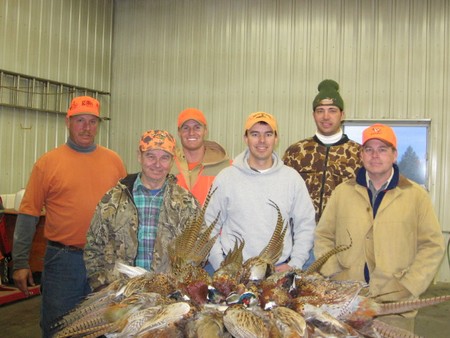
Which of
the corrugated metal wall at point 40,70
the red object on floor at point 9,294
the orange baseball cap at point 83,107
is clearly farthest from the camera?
the corrugated metal wall at point 40,70

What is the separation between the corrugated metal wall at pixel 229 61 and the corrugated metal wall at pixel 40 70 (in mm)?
24

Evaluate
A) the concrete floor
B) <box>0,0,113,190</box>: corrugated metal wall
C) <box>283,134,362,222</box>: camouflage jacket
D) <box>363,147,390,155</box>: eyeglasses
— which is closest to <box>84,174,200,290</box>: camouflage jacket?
<box>363,147,390,155</box>: eyeglasses

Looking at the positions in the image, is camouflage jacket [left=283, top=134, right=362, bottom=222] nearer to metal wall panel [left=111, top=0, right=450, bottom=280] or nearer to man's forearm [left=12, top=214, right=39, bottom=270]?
man's forearm [left=12, top=214, right=39, bottom=270]

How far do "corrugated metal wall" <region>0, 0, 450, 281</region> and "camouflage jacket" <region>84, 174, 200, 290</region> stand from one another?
5.40 metres

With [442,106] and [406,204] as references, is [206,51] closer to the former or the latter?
[442,106]

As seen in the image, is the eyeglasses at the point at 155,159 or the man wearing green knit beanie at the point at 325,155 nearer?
the eyeglasses at the point at 155,159

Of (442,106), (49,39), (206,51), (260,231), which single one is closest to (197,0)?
(206,51)

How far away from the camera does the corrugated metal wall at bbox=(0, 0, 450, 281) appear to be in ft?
26.0

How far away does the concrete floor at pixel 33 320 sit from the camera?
17.7 ft

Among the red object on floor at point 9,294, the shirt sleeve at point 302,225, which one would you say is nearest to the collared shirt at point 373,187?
the shirt sleeve at point 302,225

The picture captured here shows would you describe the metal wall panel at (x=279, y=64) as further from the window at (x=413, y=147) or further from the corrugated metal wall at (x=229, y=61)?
the window at (x=413, y=147)

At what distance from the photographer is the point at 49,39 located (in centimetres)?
805

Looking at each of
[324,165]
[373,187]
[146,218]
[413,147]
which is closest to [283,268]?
[146,218]

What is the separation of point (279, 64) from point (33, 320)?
5932 mm
